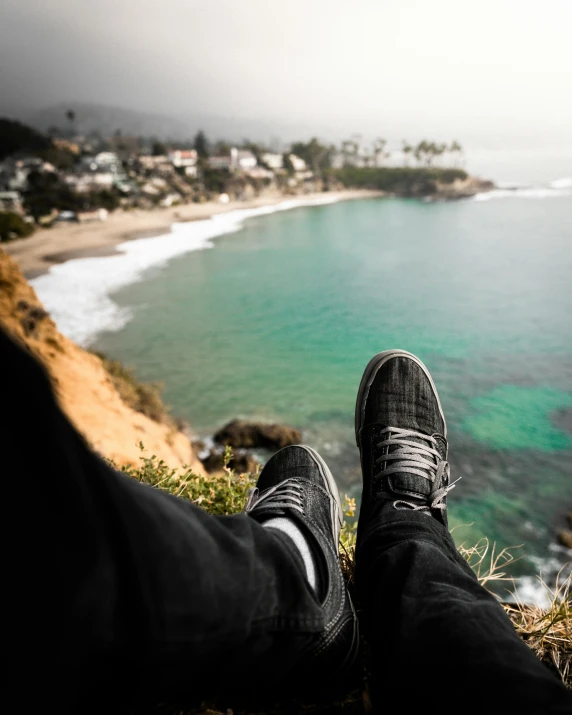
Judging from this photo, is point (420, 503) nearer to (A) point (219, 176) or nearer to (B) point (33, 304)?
(B) point (33, 304)

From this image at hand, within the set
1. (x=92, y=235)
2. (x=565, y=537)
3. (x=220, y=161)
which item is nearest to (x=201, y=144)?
(x=220, y=161)

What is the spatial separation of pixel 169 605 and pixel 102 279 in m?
21.3

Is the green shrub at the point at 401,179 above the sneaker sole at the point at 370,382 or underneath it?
above

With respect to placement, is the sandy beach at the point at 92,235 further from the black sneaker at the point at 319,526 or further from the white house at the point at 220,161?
the black sneaker at the point at 319,526

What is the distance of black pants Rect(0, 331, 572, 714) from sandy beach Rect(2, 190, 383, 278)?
69.8 feet

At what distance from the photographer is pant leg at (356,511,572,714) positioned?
2.35 ft

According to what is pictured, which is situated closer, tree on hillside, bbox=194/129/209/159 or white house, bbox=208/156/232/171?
white house, bbox=208/156/232/171

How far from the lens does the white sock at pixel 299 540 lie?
3.40 feet

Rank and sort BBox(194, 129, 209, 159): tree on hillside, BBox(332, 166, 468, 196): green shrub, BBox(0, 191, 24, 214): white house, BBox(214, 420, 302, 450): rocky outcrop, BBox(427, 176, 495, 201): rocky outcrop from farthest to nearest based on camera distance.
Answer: BBox(194, 129, 209, 159): tree on hillside < BBox(332, 166, 468, 196): green shrub < BBox(427, 176, 495, 201): rocky outcrop < BBox(0, 191, 24, 214): white house < BBox(214, 420, 302, 450): rocky outcrop

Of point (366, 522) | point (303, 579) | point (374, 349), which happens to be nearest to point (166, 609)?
point (303, 579)

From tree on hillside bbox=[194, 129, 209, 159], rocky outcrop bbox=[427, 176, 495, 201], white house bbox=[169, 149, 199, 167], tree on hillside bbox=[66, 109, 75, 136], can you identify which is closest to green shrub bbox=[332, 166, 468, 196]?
rocky outcrop bbox=[427, 176, 495, 201]

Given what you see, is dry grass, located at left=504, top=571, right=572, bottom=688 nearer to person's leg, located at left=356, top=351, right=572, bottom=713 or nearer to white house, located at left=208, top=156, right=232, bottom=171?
person's leg, located at left=356, top=351, right=572, bottom=713

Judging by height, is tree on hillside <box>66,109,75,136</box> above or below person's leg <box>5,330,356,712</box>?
above

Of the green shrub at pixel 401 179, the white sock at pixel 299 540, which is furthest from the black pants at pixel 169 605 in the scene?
the green shrub at pixel 401 179
